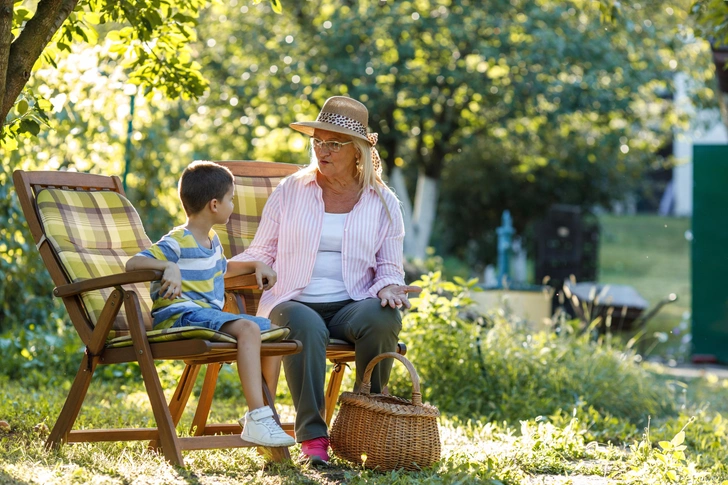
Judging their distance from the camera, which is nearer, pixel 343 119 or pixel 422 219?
pixel 343 119

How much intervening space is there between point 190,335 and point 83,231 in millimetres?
799

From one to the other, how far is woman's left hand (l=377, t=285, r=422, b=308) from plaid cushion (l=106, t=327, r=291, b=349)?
40cm

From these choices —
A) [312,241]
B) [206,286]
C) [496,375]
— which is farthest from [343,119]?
[496,375]

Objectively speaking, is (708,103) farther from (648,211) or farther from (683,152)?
(648,211)

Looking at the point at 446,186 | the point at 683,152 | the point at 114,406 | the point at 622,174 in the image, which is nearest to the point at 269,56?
the point at 446,186

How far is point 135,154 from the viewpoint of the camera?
731 cm

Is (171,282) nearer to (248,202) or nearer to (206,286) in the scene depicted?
(206,286)

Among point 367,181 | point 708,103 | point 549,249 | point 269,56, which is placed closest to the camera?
point 367,181

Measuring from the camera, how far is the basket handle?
11.0ft

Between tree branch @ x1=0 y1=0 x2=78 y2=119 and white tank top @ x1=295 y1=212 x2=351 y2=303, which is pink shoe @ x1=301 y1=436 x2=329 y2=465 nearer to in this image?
white tank top @ x1=295 y1=212 x2=351 y2=303

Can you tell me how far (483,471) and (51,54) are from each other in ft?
7.84

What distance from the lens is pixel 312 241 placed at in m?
3.71

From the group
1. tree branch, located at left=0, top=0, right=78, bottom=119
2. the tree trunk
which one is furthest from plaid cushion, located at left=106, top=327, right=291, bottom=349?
the tree trunk

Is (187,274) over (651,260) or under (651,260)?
over
